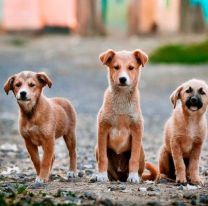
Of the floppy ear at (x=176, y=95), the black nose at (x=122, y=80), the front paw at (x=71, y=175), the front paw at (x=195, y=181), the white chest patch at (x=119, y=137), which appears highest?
the black nose at (x=122, y=80)

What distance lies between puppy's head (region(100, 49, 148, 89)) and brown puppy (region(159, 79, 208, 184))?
17.8 inches

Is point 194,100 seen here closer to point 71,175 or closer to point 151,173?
point 151,173

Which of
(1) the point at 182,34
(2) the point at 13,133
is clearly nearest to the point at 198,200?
(2) the point at 13,133

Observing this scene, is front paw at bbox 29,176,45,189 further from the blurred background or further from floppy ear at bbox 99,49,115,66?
the blurred background

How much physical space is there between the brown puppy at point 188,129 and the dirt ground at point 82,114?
22 centimetres

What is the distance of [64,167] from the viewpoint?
10852 millimetres

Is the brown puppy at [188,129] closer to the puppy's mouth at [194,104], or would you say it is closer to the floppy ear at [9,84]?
the puppy's mouth at [194,104]

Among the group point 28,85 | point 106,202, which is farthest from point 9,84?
point 106,202

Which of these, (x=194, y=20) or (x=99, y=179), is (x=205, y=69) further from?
(x=99, y=179)

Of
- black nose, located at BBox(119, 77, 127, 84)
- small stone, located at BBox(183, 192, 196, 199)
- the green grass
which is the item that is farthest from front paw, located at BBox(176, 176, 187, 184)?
the green grass

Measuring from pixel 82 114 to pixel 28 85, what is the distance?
8165 millimetres

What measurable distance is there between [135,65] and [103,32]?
24.2 meters

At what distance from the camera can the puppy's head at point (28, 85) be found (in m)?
8.63

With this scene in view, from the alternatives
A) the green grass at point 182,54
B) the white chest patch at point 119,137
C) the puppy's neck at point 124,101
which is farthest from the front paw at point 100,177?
the green grass at point 182,54
